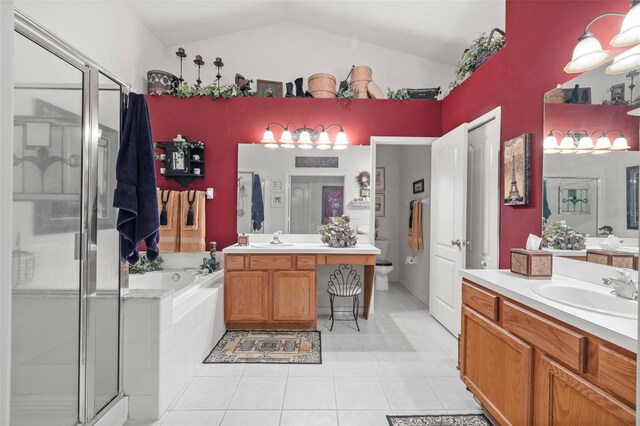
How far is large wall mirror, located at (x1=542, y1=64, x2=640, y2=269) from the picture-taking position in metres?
1.50

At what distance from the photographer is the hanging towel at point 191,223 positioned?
3547 mm

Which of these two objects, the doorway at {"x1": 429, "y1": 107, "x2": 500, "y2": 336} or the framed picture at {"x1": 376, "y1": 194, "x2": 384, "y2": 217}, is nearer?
the doorway at {"x1": 429, "y1": 107, "x2": 500, "y2": 336}

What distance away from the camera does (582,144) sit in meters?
1.74

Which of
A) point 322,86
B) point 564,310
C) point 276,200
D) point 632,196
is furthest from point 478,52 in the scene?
point 564,310

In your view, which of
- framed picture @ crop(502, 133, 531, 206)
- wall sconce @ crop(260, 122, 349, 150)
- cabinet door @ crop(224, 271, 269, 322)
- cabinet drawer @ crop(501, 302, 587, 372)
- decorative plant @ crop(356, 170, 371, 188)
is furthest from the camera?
decorative plant @ crop(356, 170, 371, 188)

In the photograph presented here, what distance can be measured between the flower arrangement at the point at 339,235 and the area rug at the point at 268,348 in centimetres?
95

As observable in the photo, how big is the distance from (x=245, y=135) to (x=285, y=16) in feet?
5.96

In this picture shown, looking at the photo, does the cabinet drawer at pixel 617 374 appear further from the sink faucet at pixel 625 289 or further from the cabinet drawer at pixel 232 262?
the cabinet drawer at pixel 232 262

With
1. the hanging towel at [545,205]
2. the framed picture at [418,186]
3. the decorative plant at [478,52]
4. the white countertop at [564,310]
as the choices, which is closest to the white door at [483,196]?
the hanging towel at [545,205]

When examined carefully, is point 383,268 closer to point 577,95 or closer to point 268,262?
point 268,262

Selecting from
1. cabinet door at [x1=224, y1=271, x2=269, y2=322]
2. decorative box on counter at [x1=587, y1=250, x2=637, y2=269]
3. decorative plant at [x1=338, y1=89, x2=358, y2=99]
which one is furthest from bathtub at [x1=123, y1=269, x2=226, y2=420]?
decorative plant at [x1=338, y1=89, x2=358, y2=99]

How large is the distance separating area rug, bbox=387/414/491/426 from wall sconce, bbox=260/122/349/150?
280 cm

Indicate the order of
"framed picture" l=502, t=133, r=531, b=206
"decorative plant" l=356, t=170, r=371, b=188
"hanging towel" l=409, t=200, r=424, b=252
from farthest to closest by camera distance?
"hanging towel" l=409, t=200, r=424, b=252, "decorative plant" l=356, t=170, r=371, b=188, "framed picture" l=502, t=133, r=531, b=206

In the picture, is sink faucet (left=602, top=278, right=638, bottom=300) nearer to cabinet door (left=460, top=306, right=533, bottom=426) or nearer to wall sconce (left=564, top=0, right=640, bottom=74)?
cabinet door (left=460, top=306, right=533, bottom=426)
